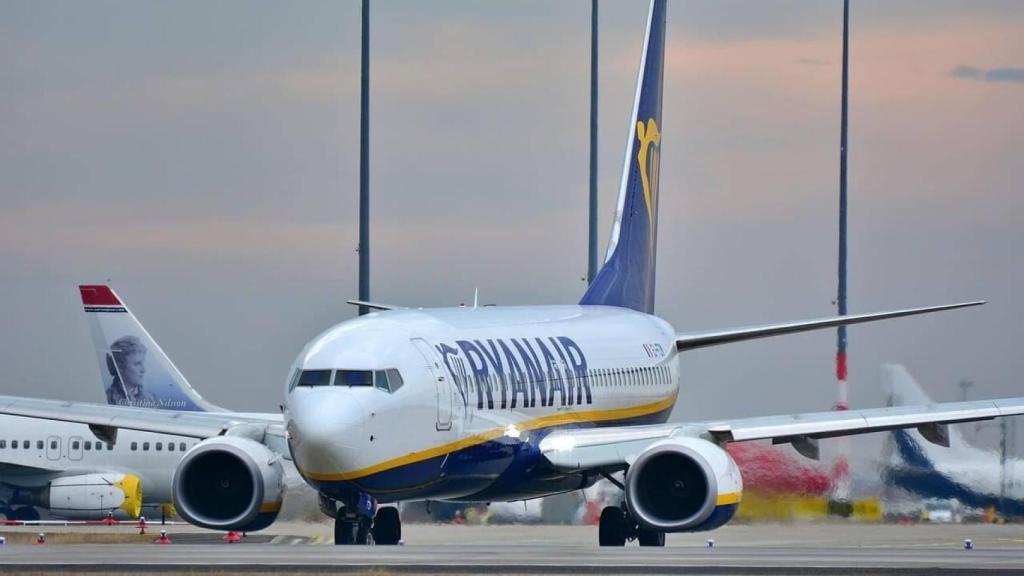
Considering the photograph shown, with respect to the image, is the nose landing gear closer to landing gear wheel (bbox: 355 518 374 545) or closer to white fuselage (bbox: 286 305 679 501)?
landing gear wheel (bbox: 355 518 374 545)

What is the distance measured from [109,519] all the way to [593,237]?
15.3m

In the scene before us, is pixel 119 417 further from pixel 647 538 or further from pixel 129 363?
pixel 129 363

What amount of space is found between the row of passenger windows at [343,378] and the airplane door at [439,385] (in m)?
1.34

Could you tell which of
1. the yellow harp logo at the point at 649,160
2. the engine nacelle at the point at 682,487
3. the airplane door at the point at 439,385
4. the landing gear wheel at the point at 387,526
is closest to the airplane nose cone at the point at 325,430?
the airplane door at the point at 439,385

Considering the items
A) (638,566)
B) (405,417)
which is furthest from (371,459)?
(638,566)

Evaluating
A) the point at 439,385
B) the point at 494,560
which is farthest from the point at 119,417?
the point at 494,560

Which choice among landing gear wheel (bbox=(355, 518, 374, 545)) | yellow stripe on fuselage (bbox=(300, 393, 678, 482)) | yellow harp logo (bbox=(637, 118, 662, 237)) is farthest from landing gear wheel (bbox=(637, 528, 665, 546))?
yellow harp logo (bbox=(637, 118, 662, 237))

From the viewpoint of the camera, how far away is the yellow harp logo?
4653 centimetres

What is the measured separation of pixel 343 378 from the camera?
1115 inches

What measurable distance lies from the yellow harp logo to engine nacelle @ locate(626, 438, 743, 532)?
15.6m

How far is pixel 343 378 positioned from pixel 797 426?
799 centimetres

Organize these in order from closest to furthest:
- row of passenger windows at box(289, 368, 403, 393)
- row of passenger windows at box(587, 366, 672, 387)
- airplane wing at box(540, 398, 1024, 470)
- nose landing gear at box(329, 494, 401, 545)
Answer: row of passenger windows at box(289, 368, 403, 393)
nose landing gear at box(329, 494, 401, 545)
airplane wing at box(540, 398, 1024, 470)
row of passenger windows at box(587, 366, 672, 387)

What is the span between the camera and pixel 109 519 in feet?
187

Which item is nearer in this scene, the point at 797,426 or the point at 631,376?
the point at 797,426
